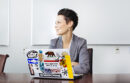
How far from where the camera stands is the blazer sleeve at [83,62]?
1850mm

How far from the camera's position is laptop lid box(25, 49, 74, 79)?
56.4 inches

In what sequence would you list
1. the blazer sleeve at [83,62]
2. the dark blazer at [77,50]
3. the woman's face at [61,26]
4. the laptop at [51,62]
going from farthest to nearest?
the woman's face at [61,26]
the dark blazer at [77,50]
the blazer sleeve at [83,62]
the laptop at [51,62]

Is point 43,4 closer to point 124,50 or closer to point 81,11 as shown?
point 81,11

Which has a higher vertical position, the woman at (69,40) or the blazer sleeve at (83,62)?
the woman at (69,40)

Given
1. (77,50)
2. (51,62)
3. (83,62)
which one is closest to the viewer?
(51,62)

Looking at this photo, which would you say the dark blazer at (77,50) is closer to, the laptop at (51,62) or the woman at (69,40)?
the woman at (69,40)

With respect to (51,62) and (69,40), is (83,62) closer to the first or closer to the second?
(69,40)

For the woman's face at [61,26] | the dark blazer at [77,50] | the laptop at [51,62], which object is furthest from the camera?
the woman's face at [61,26]

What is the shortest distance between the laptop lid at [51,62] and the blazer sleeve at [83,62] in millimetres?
348

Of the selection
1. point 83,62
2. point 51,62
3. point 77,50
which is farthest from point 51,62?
point 77,50

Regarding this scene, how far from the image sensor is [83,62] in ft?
6.66

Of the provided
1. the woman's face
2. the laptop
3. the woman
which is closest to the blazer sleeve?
the woman

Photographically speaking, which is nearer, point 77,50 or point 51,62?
point 51,62

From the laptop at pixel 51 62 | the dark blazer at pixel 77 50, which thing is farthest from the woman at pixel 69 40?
the laptop at pixel 51 62
